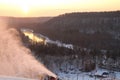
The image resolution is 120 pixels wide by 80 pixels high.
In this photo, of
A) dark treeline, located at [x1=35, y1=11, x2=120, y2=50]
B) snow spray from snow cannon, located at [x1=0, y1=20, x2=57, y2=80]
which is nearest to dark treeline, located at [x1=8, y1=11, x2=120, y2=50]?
dark treeline, located at [x1=35, y1=11, x2=120, y2=50]

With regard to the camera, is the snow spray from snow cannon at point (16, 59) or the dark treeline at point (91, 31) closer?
the snow spray from snow cannon at point (16, 59)

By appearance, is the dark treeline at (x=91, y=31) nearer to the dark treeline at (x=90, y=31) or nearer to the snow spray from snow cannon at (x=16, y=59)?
the dark treeline at (x=90, y=31)

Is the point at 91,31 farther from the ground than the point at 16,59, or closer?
farther from the ground

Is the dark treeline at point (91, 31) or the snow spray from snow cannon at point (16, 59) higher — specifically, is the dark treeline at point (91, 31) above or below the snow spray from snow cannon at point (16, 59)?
above

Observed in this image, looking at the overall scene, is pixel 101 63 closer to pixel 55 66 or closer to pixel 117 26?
pixel 55 66

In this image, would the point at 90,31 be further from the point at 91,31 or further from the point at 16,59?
the point at 16,59

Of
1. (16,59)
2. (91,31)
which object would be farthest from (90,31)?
(16,59)

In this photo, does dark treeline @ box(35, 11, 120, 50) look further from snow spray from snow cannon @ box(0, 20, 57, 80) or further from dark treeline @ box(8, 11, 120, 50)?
snow spray from snow cannon @ box(0, 20, 57, 80)

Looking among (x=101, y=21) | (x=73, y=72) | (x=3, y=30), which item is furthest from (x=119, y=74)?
(x=101, y=21)

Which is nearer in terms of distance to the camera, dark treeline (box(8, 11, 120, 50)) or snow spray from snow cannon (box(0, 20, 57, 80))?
snow spray from snow cannon (box(0, 20, 57, 80))

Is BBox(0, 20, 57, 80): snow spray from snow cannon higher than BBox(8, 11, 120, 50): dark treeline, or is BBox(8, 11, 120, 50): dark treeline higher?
BBox(8, 11, 120, 50): dark treeline

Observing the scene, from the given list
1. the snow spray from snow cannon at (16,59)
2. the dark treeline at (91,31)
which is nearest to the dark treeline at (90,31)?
the dark treeline at (91,31)
